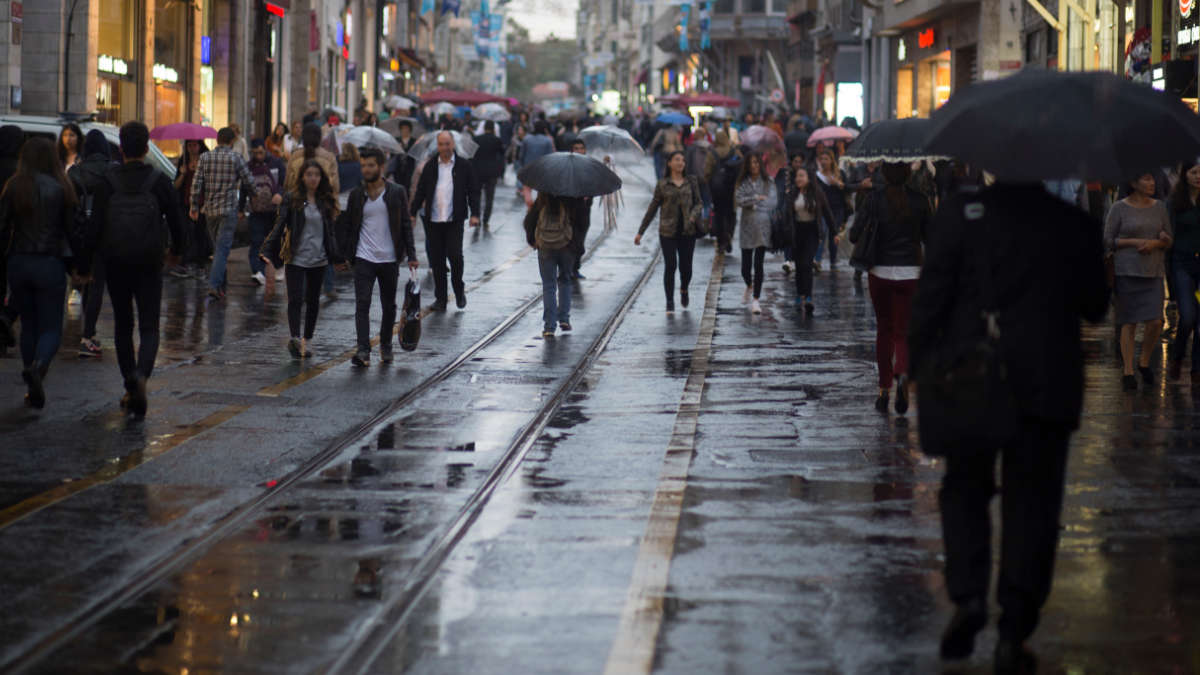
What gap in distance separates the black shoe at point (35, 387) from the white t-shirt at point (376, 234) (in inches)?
138

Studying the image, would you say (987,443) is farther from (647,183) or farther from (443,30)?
(443,30)

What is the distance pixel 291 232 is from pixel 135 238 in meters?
3.42

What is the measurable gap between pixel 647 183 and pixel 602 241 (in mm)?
18851

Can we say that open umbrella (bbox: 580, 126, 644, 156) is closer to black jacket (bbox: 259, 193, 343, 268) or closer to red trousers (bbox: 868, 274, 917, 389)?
black jacket (bbox: 259, 193, 343, 268)

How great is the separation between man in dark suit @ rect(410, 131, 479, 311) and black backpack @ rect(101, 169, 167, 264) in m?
6.71

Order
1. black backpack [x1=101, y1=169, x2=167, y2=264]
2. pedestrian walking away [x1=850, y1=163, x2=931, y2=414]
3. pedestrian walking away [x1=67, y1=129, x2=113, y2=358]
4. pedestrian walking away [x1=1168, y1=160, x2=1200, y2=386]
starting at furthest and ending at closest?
pedestrian walking away [x1=67, y1=129, x2=113, y2=358]
pedestrian walking away [x1=1168, y1=160, x2=1200, y2=386]
pedestrian walking away [x1=850, y1=163, x2=931, y2=414]
black backpack [x1=101, y1=169, x2=167, y2=264]

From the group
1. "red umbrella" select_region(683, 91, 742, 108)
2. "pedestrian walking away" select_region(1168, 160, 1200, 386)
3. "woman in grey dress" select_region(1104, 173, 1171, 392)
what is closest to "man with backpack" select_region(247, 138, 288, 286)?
"woman in grey dress" select_region(1104, 173, 1171, 392)

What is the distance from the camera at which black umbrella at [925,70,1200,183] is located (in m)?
5.91

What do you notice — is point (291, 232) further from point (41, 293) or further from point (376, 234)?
point (41, 293)

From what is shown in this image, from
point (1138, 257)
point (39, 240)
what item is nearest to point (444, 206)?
point (39, 240)

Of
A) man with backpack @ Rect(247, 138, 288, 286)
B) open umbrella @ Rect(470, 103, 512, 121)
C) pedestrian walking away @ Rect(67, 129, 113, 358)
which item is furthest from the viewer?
open umbrella @ Rect(470, 103, 512, 121)

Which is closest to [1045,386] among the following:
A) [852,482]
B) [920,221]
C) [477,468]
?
[852,482]

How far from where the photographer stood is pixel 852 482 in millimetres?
9344

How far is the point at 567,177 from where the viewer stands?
16422 mm
